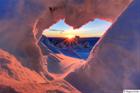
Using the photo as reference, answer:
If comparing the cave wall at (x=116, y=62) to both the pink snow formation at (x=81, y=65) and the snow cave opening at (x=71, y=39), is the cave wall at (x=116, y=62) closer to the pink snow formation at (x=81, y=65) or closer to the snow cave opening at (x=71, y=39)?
the pink snow formation at (x=81, y=65)

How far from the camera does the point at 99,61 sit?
4.76 metres

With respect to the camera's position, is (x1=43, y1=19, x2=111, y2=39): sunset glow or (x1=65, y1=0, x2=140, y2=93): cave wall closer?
(x1=65, y1=0, x2=140, y2=93): cave wall

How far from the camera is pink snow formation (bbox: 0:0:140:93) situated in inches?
175

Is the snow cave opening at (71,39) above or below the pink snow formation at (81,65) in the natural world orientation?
above

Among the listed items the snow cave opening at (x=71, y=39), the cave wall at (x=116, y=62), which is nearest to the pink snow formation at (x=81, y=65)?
the cave wall at (x=116, y=62)

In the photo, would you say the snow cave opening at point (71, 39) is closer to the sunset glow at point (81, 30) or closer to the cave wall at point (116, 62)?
the sunset glow at point (81, 30)

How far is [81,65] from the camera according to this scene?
4953 millimetres

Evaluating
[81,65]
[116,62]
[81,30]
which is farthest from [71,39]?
[116,62]

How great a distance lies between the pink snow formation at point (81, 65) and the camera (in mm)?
4445

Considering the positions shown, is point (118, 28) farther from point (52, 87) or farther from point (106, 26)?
point (52, 87)

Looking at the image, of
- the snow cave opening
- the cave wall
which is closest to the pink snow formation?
the cave wall

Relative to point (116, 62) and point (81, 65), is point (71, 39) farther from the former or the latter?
point (116, 62)

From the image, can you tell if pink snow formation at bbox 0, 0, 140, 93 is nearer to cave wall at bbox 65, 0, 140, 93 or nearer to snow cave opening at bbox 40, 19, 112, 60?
cave wall at bbox 65, 0, 140, 93

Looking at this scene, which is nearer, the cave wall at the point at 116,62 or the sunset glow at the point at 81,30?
the cave wall at the point at 116,62
